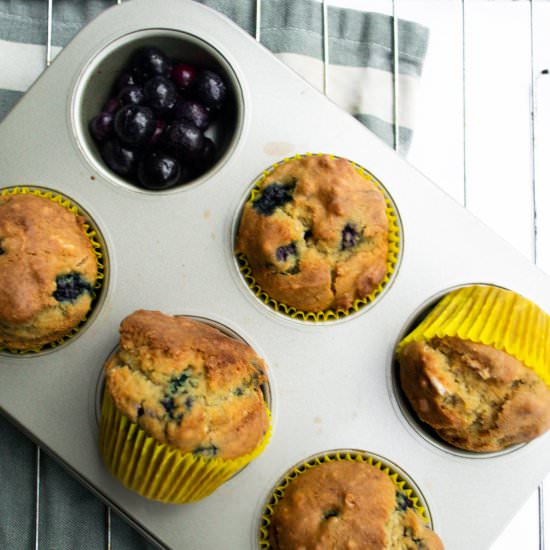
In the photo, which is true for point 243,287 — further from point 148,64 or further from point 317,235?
point 148,64

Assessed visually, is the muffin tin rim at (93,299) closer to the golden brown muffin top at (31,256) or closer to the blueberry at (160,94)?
the golden brown muffin top at (31,256)

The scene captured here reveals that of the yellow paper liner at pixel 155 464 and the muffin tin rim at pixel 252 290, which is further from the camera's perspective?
the muffin tin rim at pixel 252 290

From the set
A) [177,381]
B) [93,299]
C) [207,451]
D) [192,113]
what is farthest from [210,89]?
[207,451]

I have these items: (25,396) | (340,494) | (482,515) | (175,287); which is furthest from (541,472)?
(25,396)

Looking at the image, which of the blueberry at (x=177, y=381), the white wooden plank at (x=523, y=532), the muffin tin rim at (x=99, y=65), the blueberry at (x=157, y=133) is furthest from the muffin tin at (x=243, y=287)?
the white wooden plank at (x=523, y=532)

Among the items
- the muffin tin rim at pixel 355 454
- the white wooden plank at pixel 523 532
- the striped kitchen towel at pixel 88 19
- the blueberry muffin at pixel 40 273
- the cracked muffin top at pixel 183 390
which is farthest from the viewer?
the white wooden plank at pixel 523 532
